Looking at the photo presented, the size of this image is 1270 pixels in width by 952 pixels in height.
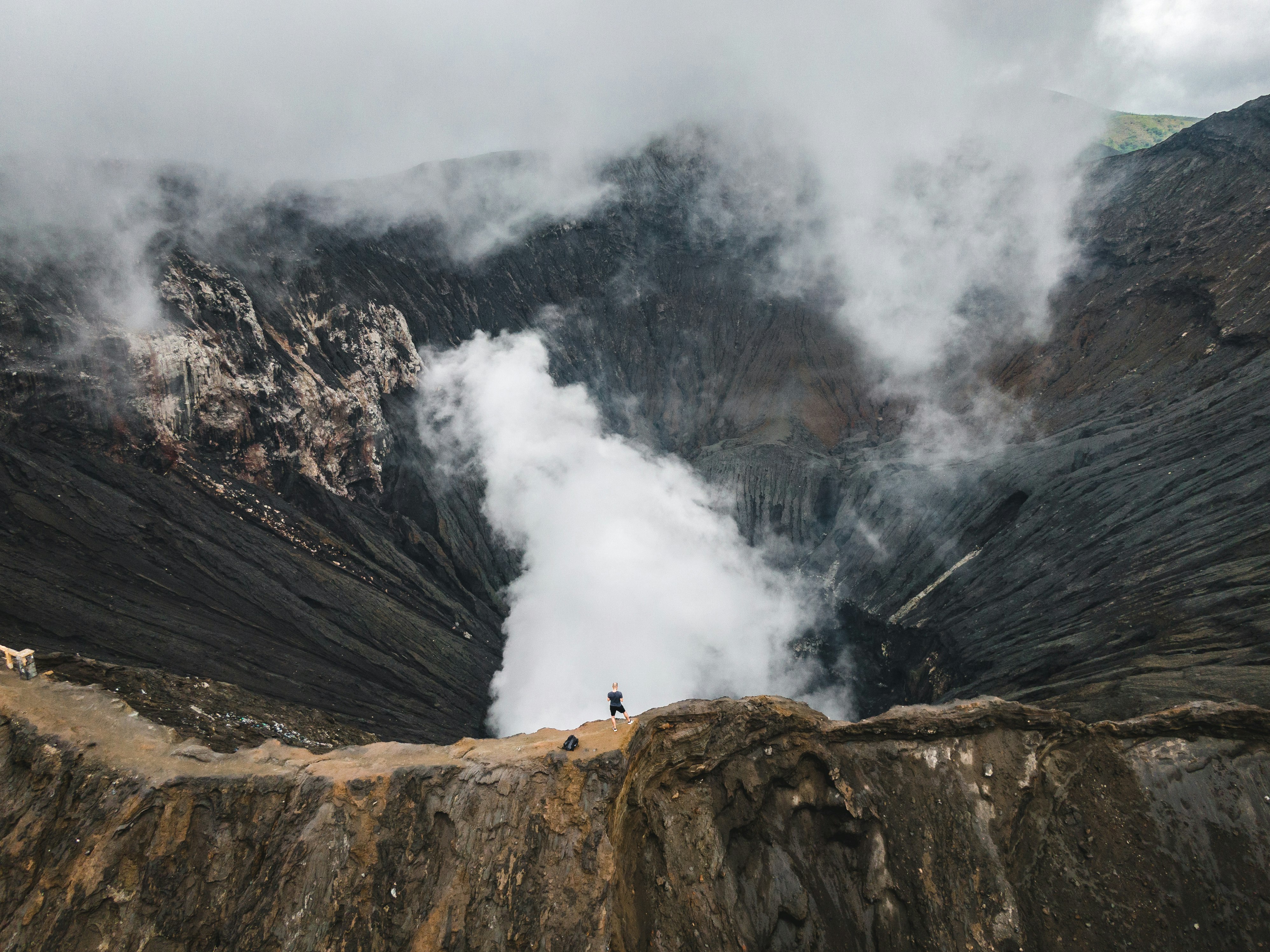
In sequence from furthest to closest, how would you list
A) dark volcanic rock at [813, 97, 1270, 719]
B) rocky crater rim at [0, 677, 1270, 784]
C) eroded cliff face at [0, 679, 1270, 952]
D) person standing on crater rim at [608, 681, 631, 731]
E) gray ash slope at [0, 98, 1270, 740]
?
1. gray ash slope at [0, 98, 1270, 740]
2. dark volcanic rock at [813, 97, 1270, 719]
3. person standing on crater rim at [608, 681, 631, 731]
4. rocky crater rim at [0, 677, 1270, 784]
5. eroded cliff face at [0, 679, 1270, 952]

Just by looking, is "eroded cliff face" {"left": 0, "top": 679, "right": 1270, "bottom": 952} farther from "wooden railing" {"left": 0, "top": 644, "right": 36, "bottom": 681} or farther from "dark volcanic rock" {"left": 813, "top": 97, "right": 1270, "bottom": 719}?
"dark volcanic rock" {"left": 813, "top": 97, "right": 1270, "bottom": 719}

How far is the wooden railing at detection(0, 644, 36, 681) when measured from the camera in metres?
12.8

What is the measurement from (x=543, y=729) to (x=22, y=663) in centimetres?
1070

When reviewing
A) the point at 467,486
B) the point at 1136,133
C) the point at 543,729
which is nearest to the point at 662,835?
the point at 543,729

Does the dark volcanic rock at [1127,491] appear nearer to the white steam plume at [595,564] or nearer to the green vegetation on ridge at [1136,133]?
the white steam plume at [595,564]

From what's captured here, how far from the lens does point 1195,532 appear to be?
27.4 meters

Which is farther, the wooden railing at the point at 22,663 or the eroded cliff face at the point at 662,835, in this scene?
the wooden railing at the point at 22,663

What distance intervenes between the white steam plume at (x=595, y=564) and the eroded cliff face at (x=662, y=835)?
24.6 metres

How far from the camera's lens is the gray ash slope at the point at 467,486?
2386cm

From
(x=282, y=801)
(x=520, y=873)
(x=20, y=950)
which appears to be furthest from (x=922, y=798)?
(x=20, y=950)

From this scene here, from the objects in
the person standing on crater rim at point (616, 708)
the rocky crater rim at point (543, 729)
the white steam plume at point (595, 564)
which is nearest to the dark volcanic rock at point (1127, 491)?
the white steam plume at point (595, 564)

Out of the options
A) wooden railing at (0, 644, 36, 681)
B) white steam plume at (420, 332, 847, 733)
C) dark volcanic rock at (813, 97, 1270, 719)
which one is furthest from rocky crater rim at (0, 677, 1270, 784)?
white steam plume at (420, 332, 847, 733)

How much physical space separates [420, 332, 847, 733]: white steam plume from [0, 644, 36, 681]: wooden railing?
78.8 ft

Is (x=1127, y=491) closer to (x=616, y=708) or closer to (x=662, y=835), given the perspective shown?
(x=616, y=708)
